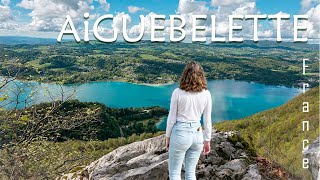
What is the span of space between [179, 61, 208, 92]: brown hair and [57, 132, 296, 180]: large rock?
187cm

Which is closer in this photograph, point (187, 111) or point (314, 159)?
point (187, 111)

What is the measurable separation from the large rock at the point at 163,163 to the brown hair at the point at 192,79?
1.87 meters

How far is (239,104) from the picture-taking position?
50281 millimetres

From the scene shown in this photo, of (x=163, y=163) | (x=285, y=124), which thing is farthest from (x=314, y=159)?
(x=285, y=124)

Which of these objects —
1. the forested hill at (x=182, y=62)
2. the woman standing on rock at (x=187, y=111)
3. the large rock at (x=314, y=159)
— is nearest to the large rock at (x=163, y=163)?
the large rock at (x=314, y=159)

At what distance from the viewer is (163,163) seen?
4.27 meters

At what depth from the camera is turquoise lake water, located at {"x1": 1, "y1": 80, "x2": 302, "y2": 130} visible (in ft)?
152

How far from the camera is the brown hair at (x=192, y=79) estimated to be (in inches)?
103

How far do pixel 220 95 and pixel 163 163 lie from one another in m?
47.5

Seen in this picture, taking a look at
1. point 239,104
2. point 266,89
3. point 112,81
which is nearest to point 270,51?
point 266,89

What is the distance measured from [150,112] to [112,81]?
11.9m

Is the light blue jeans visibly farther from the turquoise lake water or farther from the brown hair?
the turquoise lake water

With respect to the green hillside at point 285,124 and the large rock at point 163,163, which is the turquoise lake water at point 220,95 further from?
the large rock at point 163,163

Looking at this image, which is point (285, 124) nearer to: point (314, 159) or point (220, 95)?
point (314, 159)
